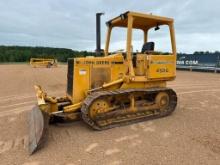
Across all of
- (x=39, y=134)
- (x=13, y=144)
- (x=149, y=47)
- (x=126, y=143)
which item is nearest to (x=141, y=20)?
(x=149, y=47)

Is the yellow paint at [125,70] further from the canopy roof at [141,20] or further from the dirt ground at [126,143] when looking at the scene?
the dirt ground at [126,143]

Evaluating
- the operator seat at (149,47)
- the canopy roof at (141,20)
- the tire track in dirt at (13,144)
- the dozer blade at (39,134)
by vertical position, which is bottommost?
the tire track in dirt at (13,144)

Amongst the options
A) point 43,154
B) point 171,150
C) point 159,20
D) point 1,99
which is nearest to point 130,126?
point 171,150

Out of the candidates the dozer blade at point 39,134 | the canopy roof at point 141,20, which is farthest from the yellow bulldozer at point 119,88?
the dozer blade at point 39,134

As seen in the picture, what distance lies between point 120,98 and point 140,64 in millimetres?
1029

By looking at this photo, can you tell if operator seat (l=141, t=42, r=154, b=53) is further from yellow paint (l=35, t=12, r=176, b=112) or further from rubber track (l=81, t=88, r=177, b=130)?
rubber track (l=81, t=88, r=177, b=130)

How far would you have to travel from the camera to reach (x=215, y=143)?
428 centimetres

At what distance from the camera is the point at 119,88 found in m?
5.62

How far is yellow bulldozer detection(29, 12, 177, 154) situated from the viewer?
5102mm

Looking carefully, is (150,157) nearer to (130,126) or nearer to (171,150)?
(171,150)

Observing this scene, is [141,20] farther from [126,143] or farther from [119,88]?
[126,143]

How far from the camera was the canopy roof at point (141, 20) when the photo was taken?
5.50 meters

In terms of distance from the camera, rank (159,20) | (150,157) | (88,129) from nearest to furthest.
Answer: (150,157)
(88,129)
(159,20)

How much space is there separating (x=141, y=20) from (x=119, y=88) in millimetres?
1918
